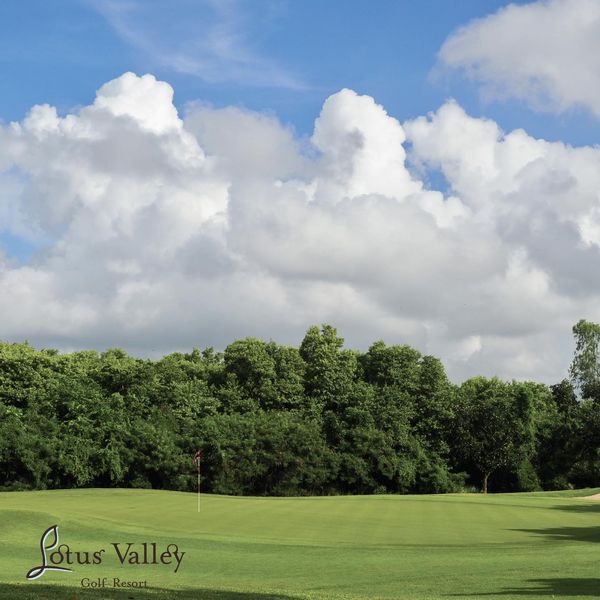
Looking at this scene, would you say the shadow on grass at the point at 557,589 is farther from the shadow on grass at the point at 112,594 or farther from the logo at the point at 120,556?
the logo at the point at 120,556

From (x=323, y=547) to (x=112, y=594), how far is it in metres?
13.3

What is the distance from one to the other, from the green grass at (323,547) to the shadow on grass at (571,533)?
6cm

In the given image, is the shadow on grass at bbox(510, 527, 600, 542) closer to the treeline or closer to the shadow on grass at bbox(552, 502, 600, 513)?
the shadow on grass at bbox(552, 502, 600, 513)

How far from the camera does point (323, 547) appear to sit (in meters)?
27.7

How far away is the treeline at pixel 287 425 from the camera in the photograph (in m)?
67.5

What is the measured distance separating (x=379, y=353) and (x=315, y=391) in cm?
846

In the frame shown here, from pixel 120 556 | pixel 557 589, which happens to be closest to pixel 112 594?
pixel 120 556

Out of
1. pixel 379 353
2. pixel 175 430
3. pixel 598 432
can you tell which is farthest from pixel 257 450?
pixel 598 432

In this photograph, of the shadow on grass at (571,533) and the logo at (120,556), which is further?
the shadow on grass at (571,533)

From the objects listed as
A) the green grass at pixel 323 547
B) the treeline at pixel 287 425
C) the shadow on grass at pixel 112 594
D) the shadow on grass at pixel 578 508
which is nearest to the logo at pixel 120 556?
the green grass at pixel 323 547

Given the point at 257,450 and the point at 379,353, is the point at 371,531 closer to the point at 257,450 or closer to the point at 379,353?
the point at 257,450

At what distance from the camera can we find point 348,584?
63.7 ft

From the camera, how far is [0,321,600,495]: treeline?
6750cm

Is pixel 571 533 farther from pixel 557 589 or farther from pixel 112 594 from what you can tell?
pixel 112 594
